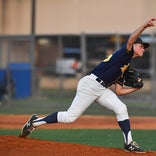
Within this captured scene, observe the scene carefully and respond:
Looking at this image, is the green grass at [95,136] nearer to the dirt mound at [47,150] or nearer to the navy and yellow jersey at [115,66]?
the dirt mound at [47,150]

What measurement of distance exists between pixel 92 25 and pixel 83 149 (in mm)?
16638

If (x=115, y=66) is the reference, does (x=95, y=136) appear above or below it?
below

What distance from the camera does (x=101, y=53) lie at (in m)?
23.4

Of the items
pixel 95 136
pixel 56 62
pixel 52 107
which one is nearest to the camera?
pixel 95 136

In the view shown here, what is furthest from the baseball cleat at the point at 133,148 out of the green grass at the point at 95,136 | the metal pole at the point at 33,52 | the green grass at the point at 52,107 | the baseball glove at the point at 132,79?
the metal pole at the point at 33,52

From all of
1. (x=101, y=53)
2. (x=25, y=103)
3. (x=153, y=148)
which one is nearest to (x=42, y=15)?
(x=101, y=53)

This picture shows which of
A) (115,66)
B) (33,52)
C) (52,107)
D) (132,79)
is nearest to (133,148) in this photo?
(132,79)

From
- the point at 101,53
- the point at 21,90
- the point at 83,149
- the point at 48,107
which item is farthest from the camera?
the point at 101,53

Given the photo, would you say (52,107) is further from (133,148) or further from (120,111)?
(133,148)

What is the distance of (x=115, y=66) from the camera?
796 cm

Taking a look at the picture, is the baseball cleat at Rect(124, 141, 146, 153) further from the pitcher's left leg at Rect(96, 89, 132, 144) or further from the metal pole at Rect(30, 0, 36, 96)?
the metal pole at Rect(30, 0, 36, 96)

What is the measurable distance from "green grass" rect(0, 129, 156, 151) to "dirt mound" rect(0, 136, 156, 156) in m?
1.33

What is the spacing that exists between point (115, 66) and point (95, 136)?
3.39 meters

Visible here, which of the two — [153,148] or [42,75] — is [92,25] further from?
[153,148]
